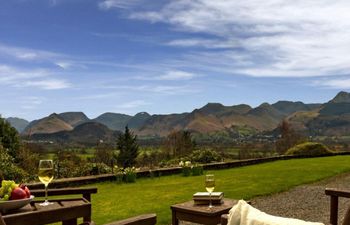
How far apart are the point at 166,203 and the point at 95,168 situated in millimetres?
6725

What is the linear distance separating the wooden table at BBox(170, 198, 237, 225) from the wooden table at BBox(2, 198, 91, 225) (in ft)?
4.27

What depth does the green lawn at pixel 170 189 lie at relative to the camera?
32.6 feet

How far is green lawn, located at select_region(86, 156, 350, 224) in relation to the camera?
32.6 feet

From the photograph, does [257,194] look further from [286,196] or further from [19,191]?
[19,191]

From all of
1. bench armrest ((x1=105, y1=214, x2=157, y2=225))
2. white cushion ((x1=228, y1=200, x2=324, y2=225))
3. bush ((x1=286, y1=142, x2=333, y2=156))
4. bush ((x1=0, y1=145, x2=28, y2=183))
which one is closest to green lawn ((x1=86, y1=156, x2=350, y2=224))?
bush ((x1=0, y1=145, x2=28, y2=183))

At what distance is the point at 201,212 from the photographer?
16.4ft

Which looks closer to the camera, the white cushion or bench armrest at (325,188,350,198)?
the white cushion

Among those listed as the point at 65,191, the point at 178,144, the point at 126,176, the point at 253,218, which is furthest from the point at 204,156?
the point at 178,144

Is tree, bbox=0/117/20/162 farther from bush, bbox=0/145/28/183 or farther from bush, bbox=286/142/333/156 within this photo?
bush, bbox=286/142/333/156

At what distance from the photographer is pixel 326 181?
1603 cm

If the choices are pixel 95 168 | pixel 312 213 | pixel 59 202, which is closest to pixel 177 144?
pixel 95 168

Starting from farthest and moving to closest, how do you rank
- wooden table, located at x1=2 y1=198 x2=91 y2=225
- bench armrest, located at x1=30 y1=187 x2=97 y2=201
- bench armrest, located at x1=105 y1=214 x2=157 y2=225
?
1. bench armrest, located at x1=30 y1=187 x2=97 y2=201
2. wooden table, located at x1=2 y1=198 x2=91 y2=225
3. bench armrest, located at x1=105 y1=214 x2=157 y2=225

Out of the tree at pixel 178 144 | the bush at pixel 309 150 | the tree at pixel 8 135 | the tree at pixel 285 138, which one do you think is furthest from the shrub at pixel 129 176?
the tree at pixel 285 138

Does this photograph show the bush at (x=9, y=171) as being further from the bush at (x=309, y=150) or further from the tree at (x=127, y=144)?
the tree at (x=127, y=144)
